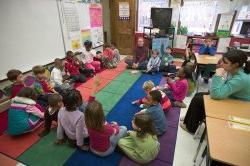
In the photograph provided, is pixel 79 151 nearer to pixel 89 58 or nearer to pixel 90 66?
pixel 90 66

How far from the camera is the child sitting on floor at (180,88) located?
291 centimetres

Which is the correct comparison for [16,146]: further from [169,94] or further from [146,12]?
[146,12]

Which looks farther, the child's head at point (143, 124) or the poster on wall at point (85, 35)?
the poster on wall at point (85, 35)

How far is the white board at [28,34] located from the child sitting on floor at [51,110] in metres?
1.25

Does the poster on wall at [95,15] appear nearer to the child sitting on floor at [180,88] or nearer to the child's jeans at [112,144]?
the child sitting on floor at [180,88]

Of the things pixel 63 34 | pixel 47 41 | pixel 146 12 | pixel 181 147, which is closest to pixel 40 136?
pixel 181 147

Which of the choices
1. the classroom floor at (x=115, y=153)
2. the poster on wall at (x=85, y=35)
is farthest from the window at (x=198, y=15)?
the classroom floor at (x=115, y=153)

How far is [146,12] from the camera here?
6145 mm

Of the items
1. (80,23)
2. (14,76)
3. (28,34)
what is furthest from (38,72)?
(80,23)

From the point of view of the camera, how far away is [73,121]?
1.86 meters

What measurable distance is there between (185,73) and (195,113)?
3.30 ft

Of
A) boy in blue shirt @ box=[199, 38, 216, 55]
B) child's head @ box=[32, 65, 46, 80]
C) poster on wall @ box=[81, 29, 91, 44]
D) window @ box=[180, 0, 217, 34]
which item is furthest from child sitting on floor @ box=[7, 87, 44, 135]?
window @ box=[180, 0, 217, 34]

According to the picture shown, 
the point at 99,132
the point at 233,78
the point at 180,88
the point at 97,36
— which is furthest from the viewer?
the point at 97,36

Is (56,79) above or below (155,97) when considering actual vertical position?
below
